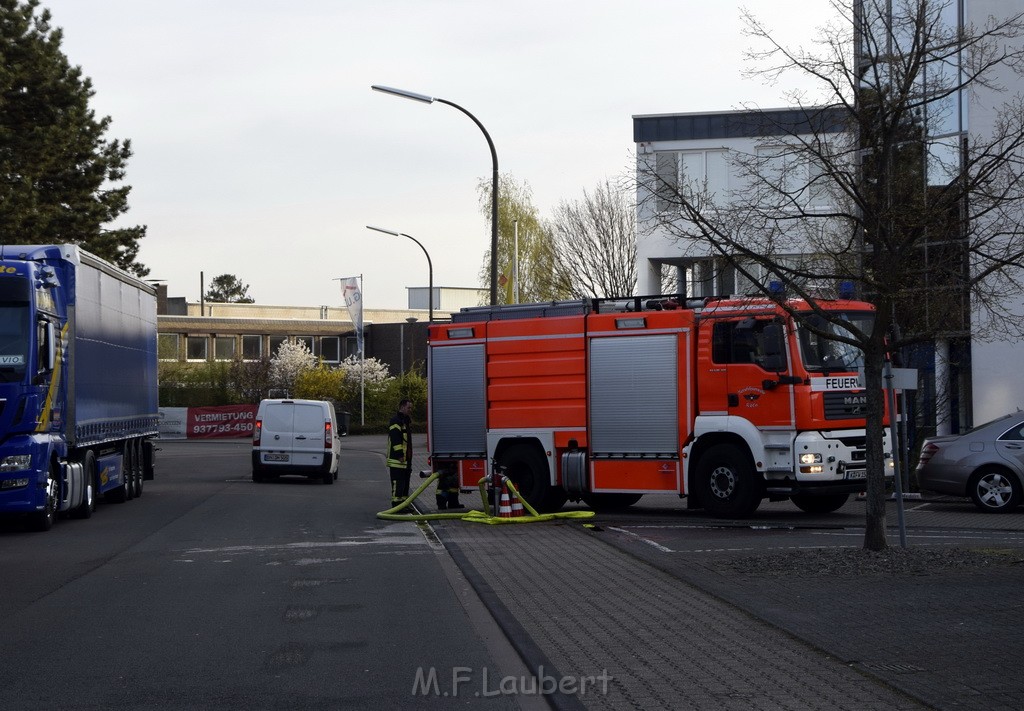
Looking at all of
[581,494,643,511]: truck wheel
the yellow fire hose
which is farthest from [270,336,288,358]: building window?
the yellow fire hose

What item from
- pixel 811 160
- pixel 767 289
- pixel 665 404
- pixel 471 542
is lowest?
pixel 471 542

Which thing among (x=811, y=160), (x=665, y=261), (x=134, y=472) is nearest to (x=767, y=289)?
(x=811, y=160)

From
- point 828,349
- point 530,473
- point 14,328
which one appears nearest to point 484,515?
point 530,473

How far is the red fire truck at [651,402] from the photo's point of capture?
683 inches

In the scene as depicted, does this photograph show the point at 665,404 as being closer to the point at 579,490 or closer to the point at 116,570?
the point at 579,490

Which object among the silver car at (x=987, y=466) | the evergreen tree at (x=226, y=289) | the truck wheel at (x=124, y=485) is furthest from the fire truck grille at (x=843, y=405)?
the evergreen tree at (x=226, y=289)

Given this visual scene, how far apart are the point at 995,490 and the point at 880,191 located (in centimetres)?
861

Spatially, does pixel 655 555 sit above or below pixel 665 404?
below

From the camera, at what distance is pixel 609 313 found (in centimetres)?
1903

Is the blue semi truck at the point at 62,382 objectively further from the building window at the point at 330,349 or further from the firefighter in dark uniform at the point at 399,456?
the building window at the point at 330,349

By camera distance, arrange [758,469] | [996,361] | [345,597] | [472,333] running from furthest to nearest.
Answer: [996,361] < [472,333] < [758,469] < [345,597]

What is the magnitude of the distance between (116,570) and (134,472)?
12335mm

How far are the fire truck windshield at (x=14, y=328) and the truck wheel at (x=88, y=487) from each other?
3.03m

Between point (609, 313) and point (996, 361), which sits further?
point (996, 361)
